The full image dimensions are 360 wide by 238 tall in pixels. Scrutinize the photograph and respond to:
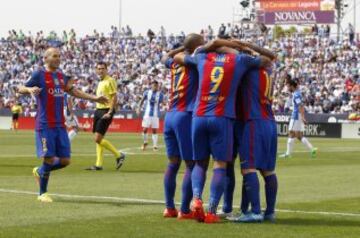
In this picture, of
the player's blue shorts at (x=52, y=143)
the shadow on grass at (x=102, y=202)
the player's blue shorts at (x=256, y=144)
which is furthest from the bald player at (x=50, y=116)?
the player's blue shorts at (x=256, y=144)

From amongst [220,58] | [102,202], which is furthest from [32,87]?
[220,58]

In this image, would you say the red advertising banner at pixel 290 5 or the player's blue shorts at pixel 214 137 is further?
the red advertising banner at pixel 290 5

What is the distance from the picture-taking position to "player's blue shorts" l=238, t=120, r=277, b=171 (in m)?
12.2

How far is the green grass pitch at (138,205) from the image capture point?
36.7ft

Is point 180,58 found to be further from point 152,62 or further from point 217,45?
point 152,62

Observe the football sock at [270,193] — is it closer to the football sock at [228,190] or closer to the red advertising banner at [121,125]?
the football sock at [228,190]

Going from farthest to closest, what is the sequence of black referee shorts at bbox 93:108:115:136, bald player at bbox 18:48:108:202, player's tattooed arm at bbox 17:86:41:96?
1. black referee shorts at bbox 93:108:115:136
2. bald player at bbox 18:48:108:202
3. player's tattooed arm at bbox 17:86:41:96

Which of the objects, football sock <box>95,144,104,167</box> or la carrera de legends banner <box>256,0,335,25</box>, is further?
la carrera de legends banner <box>256,0,335,25</box>

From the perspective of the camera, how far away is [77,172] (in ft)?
69.4

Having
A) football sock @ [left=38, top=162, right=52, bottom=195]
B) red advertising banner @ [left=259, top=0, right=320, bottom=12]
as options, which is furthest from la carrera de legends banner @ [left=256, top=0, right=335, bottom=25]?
football sock @ [left=38, top=162, right=52, bottom=195]

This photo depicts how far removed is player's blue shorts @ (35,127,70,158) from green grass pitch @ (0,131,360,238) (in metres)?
0.69

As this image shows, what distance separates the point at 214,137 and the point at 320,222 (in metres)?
1.72

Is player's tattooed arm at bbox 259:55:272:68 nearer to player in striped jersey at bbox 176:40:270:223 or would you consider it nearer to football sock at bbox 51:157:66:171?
player in striped jersey at bbox 176:40:270:223

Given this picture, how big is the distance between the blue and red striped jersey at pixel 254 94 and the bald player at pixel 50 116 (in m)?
3.23
